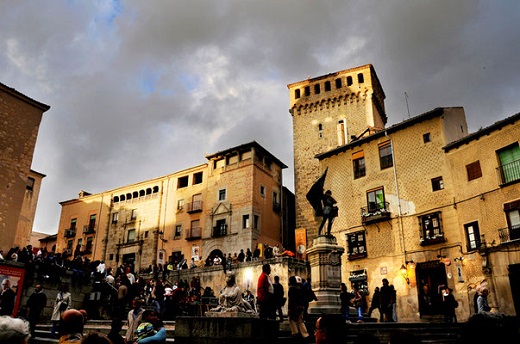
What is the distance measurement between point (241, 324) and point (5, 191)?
897 inches

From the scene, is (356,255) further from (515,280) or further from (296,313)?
(296,313)

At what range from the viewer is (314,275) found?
1461cm

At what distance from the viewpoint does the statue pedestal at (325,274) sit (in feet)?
46.0

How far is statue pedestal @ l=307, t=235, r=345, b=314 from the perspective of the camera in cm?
1402

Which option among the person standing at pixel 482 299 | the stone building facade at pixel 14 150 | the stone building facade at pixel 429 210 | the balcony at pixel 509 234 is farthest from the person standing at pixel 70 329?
the stone building facade at pixel 14 150

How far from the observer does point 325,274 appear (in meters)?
14.3

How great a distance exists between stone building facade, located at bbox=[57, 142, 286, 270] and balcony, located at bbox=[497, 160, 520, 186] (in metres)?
20.7

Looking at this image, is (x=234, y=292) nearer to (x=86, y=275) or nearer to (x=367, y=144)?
(x=86, y=275)

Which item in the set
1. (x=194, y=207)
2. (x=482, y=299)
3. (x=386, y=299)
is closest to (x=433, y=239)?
(x=386, y=299)

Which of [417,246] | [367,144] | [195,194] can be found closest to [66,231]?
[195,194]

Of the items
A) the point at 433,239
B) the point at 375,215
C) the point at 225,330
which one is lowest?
the point at 225,330

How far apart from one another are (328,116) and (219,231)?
16409 millimetres

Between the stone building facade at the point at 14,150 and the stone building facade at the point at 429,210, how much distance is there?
2188 cm

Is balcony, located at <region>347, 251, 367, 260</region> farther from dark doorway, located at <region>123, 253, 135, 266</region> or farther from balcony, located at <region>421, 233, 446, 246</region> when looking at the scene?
dark doorway, located at <region>123, 253, 135, 266</region>
